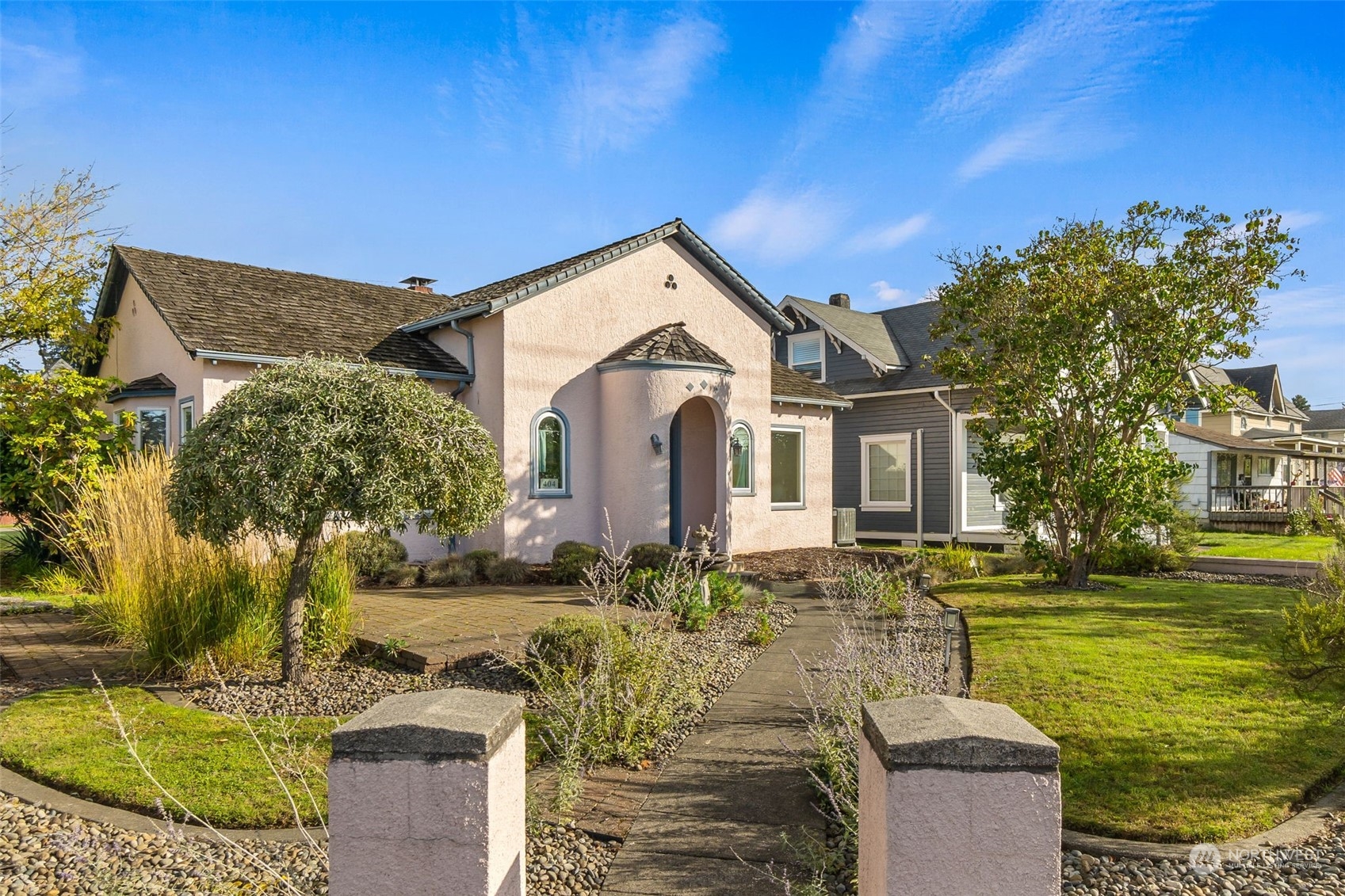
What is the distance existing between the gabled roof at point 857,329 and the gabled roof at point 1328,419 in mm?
58610

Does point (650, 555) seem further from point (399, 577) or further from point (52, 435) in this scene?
point (52, 435)

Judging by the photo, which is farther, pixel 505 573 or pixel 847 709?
pixel 505 573

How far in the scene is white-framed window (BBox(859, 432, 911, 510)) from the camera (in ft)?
68.0

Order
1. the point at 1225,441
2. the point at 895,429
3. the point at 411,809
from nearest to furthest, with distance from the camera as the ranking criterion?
the point at 411,809 < the point at 895,429 < the point at 1225,441

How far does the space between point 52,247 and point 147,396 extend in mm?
2619

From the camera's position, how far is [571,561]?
509 inches

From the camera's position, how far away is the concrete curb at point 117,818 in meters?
4.21

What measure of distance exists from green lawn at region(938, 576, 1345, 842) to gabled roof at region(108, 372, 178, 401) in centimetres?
1296

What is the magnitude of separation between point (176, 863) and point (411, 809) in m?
2.23

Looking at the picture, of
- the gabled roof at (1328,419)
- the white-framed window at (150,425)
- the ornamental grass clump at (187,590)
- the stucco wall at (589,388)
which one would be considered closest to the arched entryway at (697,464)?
the stucco wall at (589,388)

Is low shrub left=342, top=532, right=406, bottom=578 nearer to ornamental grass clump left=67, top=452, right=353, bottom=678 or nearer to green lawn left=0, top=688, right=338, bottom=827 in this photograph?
ornamental grass clump left=67, top=452, right=353, bottom=678

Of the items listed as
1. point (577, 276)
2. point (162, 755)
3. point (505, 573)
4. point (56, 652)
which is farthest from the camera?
point (577, 276)

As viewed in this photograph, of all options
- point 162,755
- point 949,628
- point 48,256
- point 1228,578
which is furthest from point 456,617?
point 1228,578

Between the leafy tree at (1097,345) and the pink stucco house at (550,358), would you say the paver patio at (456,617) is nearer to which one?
the pink stucco house at (550,358)
